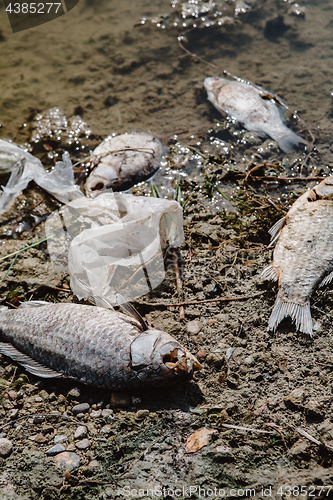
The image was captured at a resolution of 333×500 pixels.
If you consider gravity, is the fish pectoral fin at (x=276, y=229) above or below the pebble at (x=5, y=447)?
above

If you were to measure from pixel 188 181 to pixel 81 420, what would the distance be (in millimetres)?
3374

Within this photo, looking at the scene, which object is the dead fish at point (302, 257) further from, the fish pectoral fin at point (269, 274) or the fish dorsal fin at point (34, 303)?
the fish dorsal fin at point (34, 303)

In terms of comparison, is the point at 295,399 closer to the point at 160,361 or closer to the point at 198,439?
the point at 198,439

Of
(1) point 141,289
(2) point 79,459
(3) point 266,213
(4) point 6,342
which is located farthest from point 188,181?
(2) point 79,459

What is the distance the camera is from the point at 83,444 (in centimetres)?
252

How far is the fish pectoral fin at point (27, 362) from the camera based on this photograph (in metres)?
2.89

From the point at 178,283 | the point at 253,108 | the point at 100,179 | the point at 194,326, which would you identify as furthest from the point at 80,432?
the point at 253,108

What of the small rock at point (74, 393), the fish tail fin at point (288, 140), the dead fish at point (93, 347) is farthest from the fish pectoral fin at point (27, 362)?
the fish tail fin at point (288, 140)

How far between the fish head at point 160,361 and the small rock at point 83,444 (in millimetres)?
626

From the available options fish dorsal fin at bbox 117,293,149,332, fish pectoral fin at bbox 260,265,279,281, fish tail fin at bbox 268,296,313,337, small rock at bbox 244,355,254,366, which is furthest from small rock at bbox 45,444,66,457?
fish pectoral fin at bbox 260,265,279,281

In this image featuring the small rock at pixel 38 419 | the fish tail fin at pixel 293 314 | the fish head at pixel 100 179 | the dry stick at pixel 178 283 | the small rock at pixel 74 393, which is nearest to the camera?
the small rock at pixel 38 419

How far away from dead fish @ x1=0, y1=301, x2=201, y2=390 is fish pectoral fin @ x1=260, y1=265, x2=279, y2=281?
1184mm

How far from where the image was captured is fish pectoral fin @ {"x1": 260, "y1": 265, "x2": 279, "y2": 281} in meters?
3.33

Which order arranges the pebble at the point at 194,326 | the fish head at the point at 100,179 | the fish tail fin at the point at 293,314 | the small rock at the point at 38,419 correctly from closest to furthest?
the small rock at the point at 38,419 < the fish tail fin at the point at 293,314 < the pebble at the point at 194,326 < the fish head at the point at 100,179
